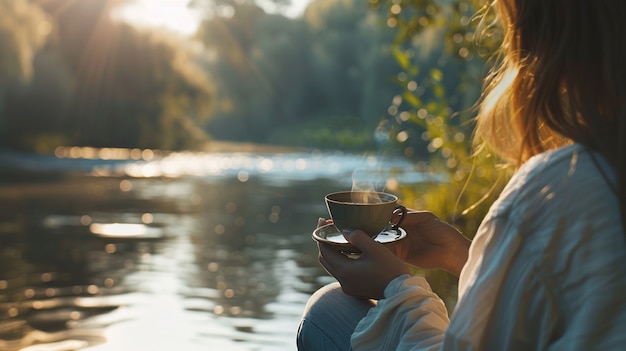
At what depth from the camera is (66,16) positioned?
17781 mm

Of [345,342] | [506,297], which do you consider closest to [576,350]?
[506,297]

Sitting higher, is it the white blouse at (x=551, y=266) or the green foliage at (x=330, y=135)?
the white blouse at (x=551, y=266)

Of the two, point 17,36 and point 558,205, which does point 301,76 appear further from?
point 558,205

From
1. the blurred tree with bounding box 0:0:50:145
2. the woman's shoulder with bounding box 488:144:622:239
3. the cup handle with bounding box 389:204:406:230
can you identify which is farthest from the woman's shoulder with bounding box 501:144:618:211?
the blurred tree with bounding box 0:0:50:145

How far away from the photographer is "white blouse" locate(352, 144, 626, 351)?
0.94 m

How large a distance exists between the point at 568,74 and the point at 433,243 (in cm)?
62

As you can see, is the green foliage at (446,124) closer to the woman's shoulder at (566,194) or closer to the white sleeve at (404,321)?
the white sleeve at (404,321)

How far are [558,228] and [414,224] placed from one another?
640 mm

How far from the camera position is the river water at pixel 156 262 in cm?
322

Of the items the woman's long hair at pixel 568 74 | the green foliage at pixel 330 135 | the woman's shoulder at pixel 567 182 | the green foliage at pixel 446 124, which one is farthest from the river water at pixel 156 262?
the green foliage at pixel 330 135

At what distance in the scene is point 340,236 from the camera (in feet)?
4.74

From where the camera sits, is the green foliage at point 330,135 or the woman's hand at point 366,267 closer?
the woman's hand at point 366,267

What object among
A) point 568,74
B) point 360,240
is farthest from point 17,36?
point 568,74

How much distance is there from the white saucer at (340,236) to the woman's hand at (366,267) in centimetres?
2
